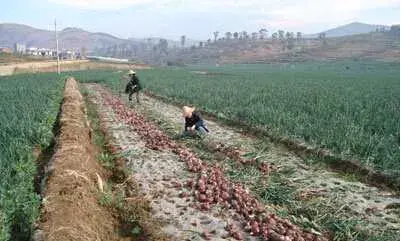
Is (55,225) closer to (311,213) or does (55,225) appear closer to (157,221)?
(157,221)

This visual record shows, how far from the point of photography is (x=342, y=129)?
1133 centimetres

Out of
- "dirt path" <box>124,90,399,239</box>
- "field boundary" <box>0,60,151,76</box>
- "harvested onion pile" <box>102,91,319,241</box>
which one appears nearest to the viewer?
Answer: "harvested onion pile" <box>102,91,319,241</box>

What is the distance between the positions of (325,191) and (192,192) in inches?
83.2

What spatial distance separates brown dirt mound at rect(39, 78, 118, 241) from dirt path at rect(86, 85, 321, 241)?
31.1 inches

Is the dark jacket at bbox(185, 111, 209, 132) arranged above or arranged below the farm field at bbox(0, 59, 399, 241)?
above

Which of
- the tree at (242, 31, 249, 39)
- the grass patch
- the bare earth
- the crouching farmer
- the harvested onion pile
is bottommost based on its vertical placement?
the grass patch

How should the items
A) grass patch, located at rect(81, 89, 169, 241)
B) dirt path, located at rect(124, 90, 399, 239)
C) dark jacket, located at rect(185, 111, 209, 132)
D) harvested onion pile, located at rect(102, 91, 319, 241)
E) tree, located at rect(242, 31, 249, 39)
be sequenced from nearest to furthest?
harvested onion pile, located at rect(102, 91, 319, 241), grass patch, located at rect(81, 89, 169, 241), dirt path, located at rect(124, 90, 399, 239), dark jacket, located at rect(185, 111, 209, 132), tree, located at rect(242, 31, 249, 39)

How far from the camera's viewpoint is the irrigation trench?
593 cm

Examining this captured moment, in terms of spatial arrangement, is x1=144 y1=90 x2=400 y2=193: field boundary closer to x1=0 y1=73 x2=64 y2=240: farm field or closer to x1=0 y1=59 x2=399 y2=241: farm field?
x1=0 y1=59 x2=399 y2=241: farm field

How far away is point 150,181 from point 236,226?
2.50 metres

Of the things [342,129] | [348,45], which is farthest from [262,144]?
[348,45]

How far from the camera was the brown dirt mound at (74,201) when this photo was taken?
17.8 ft

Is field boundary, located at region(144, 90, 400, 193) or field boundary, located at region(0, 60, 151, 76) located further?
field boundary, located at region(0, 60, 151, 76)

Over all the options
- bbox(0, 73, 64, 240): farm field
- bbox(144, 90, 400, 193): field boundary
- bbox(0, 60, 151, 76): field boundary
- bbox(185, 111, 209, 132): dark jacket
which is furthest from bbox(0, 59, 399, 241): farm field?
bbox(0, 60, 151, 76): field boundary
